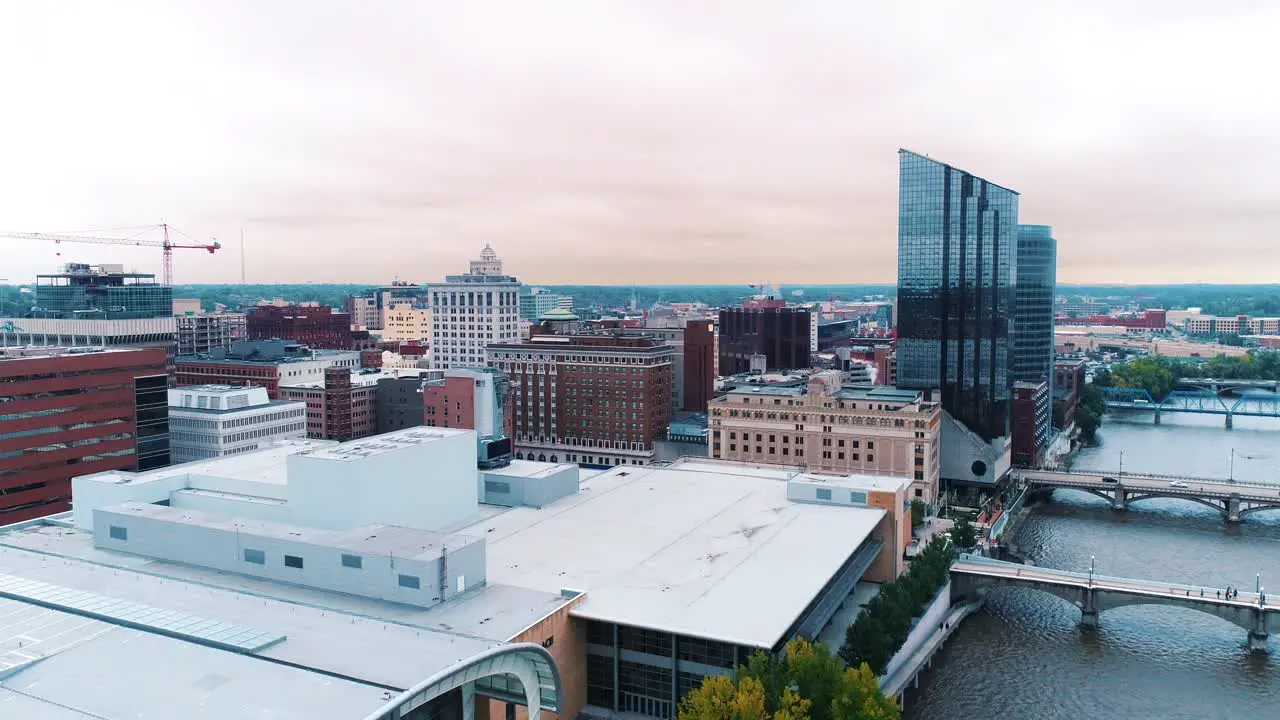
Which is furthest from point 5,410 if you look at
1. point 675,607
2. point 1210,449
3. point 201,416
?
point 1210,449

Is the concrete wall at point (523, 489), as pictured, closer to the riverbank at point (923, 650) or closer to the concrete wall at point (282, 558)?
the concrete wall at point (282, 558)

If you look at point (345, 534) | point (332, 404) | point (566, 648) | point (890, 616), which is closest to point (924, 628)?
point (890, 616)

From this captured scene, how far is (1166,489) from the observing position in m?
78.6

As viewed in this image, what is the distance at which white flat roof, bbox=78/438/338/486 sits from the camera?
157 feet

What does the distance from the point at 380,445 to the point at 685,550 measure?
14555mm

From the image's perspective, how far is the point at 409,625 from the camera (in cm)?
3278

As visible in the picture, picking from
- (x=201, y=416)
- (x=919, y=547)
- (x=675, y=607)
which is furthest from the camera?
(x=201, y=416)

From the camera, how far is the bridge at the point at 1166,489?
75.5 meters

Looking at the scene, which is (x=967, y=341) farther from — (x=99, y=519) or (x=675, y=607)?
(x=99, y=519)

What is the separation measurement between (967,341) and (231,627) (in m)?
72.6

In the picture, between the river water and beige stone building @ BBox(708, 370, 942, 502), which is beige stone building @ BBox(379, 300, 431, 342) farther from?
the river water

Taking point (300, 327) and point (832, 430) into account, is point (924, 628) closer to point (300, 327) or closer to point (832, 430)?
point (832, 430)

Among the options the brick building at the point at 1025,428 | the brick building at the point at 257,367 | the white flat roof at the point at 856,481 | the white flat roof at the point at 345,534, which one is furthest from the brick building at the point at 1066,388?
the white flat roof at the point at 345,534

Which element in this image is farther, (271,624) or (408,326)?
(408,326)
